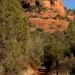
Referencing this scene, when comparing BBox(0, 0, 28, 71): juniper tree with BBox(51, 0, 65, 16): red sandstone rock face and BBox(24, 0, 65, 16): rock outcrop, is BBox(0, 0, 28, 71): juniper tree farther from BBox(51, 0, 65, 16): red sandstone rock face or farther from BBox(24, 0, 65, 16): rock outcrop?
BBox(51, 0, 65, 16): red sandstone rock face

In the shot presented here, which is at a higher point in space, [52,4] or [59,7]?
[52,4]

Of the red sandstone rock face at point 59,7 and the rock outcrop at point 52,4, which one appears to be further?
the red sandstone rock face at point 59,7

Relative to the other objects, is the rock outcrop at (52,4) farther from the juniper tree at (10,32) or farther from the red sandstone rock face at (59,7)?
the juniper tree at (10,32)

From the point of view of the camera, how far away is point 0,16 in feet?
85.9

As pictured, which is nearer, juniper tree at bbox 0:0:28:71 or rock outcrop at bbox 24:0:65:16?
juniper tree at bbox 0:0:28:71

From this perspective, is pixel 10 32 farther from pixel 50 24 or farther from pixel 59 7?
pixel 59 7

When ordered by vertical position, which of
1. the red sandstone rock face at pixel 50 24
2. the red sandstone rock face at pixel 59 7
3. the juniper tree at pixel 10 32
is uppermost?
the juniper tree at pixel 10 32

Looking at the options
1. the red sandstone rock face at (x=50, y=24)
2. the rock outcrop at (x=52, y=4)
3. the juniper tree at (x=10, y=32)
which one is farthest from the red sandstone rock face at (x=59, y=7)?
the juniper tree at (x=10, y=32)

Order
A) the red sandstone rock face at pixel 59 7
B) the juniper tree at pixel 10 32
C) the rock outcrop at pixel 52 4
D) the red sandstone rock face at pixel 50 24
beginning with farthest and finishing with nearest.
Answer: the red sandstone rock face at pixel 59 7, the rock outcrop at pixel 52 4, the red sandstone rock face at pixel 50 24, the juniper tree at pixel 10 32

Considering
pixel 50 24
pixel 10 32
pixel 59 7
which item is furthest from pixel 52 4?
pixel 10 32

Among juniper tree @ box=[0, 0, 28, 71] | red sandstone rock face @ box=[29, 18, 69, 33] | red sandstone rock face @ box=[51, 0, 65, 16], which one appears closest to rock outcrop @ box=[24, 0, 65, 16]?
red sandstone rock face @ box=[51, 0, 65, 16]

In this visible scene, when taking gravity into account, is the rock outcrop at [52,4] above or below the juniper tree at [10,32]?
below

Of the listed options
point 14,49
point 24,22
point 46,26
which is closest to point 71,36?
point 24,22

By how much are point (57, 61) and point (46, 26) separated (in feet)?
213
